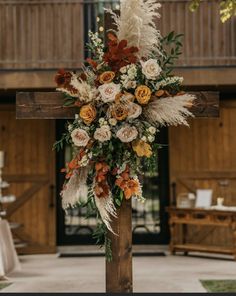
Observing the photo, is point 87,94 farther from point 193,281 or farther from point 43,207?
point 43,207

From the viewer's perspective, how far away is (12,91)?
1023 centimetres

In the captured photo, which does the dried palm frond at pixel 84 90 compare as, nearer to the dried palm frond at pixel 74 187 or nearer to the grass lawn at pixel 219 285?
the dried palm frond at pixel 74 187

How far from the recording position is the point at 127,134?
11.7 feet

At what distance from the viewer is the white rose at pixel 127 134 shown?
3.56 m

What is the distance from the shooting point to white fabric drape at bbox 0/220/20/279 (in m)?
7.82

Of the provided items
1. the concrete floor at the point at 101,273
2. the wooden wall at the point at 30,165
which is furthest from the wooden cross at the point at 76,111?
the wooden wall at the point at 30,165

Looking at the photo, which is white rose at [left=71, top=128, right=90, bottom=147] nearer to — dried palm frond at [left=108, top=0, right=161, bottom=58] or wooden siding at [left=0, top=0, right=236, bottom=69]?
dried palm frond at [left=108, top=0, right=161, bottom=58]

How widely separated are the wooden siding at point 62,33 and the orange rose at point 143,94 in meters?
6.77

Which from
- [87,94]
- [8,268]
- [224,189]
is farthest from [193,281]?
[87,94]

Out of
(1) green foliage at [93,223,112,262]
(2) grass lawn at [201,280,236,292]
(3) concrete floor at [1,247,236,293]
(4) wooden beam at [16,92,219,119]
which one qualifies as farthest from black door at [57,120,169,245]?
(1) green foliage at [93,223,112,262]

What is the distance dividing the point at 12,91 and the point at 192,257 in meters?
4.02

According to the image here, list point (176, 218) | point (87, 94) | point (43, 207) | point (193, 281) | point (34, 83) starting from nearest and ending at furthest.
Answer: point (87, 94)
point (193, 281)
point (34, 83)
point (176, 218)
point (43, 207)

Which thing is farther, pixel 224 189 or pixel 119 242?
pixel 224 189

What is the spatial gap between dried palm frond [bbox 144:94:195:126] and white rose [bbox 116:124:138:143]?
0.52 ft
